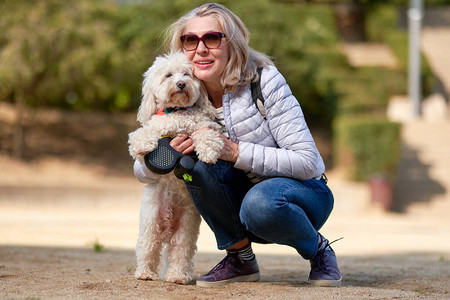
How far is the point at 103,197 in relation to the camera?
1387cm

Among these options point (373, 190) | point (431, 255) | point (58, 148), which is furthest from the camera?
point (58, 148)

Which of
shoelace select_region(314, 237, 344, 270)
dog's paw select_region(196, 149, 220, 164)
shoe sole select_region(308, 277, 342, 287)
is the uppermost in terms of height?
dog's paw select_region(196, 149, 220, 164)

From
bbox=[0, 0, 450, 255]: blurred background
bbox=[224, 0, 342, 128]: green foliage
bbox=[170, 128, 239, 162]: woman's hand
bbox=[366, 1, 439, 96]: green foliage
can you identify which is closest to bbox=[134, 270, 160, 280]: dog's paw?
bbox=[170, 128, 239, 162]: woman's hand

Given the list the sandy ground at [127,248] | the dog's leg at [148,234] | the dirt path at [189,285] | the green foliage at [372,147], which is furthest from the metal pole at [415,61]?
the dog's leg at [148,234]

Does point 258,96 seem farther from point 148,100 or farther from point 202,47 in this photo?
point 148,100

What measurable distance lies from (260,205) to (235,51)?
981 millimetres

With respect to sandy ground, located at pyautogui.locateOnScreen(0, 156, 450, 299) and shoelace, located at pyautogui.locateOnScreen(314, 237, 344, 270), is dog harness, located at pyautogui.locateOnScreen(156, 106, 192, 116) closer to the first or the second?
sandy ground, located at pyautogui.locateOnScreen(0, 156, 450, 299)

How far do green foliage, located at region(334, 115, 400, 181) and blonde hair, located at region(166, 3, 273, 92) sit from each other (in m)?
10.7

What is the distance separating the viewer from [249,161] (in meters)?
3.67

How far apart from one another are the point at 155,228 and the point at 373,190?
34.4 feet

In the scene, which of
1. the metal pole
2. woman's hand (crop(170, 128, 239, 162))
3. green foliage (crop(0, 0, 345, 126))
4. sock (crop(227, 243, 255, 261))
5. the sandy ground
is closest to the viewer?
the sandy ground

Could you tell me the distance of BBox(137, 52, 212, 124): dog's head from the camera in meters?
3.79

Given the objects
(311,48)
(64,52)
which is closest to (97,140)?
(64,52)

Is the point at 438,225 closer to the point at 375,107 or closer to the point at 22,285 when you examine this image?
the point at 375,107
